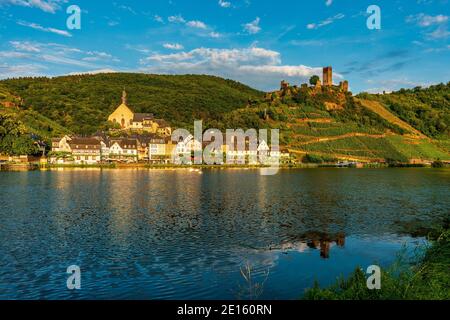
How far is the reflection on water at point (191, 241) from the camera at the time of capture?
1966cm

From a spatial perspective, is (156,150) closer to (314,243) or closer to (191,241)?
(191,241)

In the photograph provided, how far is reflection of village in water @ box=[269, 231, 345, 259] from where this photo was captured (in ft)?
86.8

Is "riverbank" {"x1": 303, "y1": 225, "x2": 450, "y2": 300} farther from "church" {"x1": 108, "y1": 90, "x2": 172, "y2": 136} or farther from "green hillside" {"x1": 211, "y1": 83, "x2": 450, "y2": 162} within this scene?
"church" {"x1": 108, "y1": 90, "x2": 172, "y2": 136}

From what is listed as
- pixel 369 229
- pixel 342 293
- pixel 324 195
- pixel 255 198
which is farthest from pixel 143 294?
pixel 324 195

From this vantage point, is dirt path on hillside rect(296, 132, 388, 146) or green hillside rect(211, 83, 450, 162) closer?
green hillside rect(211, 83, 450, 162)

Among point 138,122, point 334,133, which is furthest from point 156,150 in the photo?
point 334,133

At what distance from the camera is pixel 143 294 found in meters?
18.4

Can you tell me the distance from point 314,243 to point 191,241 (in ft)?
25.9

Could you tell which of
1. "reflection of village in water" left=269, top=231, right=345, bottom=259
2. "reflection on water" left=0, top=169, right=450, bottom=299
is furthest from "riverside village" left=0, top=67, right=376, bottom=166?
"reflection of village in water" left=269, top=231, right=345, bottom=259

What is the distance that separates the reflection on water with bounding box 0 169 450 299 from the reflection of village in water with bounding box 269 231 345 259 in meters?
0.07

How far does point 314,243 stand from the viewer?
2833cm

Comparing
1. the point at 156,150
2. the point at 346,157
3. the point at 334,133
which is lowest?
the point at 346,157

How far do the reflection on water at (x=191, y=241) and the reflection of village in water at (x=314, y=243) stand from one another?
7 cm
